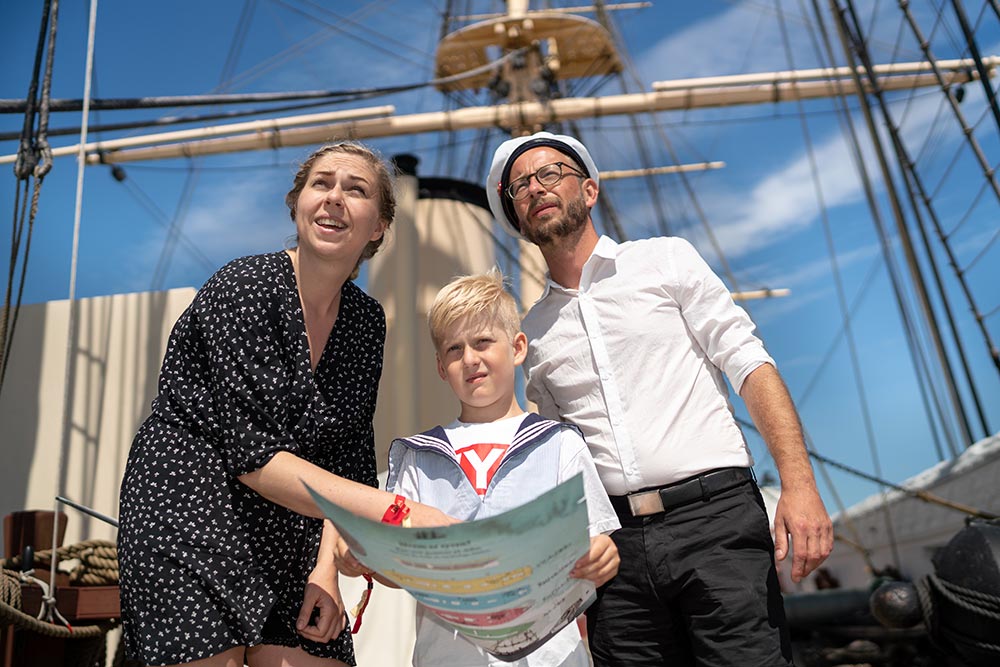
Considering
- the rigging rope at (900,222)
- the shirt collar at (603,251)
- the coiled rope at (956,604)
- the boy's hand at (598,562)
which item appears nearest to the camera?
the boy's hand at (598,562)

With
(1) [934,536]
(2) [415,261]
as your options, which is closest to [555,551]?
(1) [934,536]

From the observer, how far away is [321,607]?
145 cm

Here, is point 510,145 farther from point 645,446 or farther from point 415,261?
point 415,261

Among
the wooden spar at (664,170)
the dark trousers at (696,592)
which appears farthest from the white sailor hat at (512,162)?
the wooden spar at (664,170)

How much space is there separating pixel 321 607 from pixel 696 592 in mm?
698

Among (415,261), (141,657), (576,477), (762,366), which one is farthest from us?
(415,261)

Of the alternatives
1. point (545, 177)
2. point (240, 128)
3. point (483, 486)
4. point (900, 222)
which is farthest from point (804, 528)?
point (240, 128)

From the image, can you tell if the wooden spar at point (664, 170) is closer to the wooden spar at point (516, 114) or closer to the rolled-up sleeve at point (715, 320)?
the wooden spar at point (516, 114)

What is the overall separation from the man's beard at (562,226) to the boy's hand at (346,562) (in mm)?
849

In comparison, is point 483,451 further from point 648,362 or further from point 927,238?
point 927,238

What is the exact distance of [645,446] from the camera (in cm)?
166

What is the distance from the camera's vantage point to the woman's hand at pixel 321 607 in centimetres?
143

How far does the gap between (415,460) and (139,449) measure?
484 millimetres

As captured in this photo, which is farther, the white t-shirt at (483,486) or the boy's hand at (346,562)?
the white t-shirt at (483,486)
